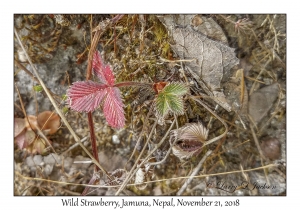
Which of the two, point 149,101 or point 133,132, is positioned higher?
point 149,101

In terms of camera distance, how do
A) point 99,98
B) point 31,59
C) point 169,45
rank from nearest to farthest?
point 99,98 → point 169,45 → point 31,59

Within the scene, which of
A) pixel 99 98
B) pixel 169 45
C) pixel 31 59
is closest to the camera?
pixel 99 98

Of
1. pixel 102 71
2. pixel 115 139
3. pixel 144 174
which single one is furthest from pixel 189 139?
pixel 102 71

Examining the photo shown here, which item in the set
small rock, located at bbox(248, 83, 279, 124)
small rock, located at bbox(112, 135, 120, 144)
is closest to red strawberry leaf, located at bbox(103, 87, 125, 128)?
small rock, located at bbox(112, 135, 120, 144)

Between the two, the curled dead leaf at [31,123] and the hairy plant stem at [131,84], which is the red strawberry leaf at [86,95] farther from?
the curled dead leaf at [31,123]

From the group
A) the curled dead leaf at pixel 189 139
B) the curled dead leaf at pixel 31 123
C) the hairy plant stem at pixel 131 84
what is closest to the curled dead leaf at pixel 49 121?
the curled dead leaf at pixel 31 123

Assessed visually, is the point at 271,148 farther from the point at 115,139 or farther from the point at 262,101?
the point at 115,139

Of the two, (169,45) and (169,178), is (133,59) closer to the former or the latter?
(169,45)
